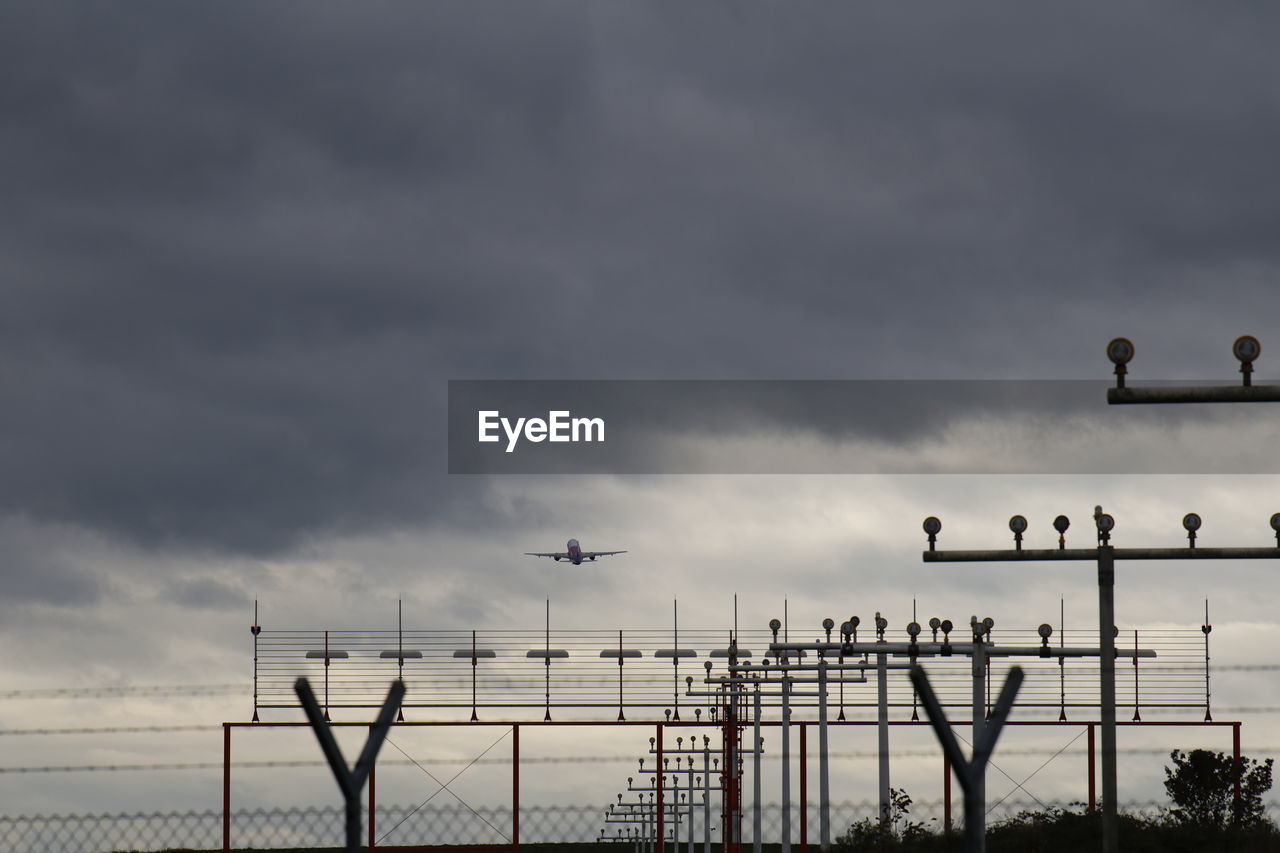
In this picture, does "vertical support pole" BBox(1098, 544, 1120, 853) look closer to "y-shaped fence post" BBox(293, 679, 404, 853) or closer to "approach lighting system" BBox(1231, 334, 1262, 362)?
"approach lighting system" BBox(1231, 334, 1262, 362)

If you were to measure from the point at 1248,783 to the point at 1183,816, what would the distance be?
10.1 meters

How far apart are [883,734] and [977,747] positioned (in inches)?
1417

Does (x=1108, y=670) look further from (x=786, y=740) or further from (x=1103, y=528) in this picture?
(x=786, y=740)

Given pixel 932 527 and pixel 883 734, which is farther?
pixel 883 734

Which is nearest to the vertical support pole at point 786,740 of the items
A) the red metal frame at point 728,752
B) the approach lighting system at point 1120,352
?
the red metal frame at point 728,752

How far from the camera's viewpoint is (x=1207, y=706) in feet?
224

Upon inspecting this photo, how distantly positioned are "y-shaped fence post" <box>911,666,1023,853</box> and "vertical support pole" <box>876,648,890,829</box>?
114 feet

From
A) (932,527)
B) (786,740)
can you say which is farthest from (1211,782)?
(932,527)

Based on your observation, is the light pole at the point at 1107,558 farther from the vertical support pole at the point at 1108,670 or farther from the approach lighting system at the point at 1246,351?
the approach lighting system at the point at 1246,351

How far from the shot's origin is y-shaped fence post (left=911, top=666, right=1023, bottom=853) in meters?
18.1

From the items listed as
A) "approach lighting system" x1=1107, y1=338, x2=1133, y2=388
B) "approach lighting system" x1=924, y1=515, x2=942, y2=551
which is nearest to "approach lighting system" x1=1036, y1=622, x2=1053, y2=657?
"approach lighting system" x1=924, y1=515, x2=942, y2=551

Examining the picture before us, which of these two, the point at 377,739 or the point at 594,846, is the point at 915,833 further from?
the point at 594,846

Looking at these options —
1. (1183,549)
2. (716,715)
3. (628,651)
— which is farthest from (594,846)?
(1183,549)

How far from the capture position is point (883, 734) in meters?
54.5
